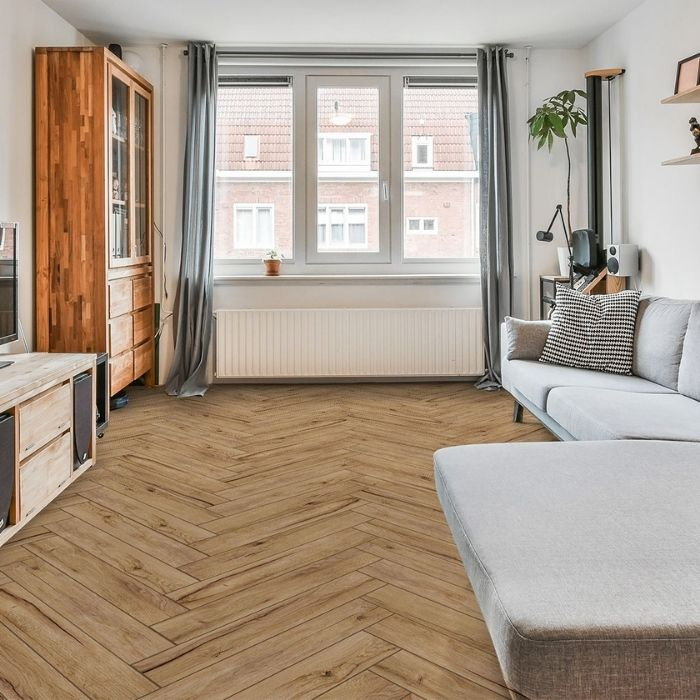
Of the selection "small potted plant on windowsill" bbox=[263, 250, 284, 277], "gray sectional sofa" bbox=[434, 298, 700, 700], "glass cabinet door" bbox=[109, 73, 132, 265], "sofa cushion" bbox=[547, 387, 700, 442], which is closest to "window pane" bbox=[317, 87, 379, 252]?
"small potted plant on windowsill" bbox=[263, 250, 284, 277]

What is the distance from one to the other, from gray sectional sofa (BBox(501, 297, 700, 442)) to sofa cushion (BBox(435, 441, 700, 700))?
504mm

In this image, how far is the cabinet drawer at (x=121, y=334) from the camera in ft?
13.6

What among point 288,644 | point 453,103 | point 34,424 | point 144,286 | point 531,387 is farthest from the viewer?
point 453,103

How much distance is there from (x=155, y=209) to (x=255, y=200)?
0.74m

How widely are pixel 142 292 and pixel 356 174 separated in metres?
1.81

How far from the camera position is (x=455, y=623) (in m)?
1.84

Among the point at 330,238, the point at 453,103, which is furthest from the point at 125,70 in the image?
the point at 453,103

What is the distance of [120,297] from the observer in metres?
4.32

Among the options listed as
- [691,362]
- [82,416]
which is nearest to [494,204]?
[691,362]

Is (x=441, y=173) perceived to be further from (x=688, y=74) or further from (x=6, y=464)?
(x=6, y=464)

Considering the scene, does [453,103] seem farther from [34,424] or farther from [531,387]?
[34,424]

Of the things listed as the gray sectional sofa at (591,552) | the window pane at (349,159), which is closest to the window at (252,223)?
the window pane at (349,159)

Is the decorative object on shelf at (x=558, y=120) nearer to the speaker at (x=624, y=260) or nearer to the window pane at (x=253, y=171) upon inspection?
the speaker at (x=624, y=260)

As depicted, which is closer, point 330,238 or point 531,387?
point 531,387
